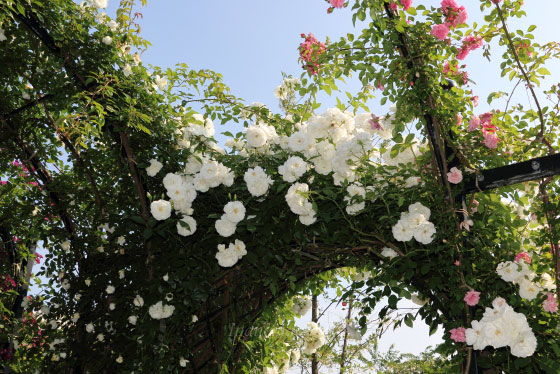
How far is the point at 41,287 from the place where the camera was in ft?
14.9

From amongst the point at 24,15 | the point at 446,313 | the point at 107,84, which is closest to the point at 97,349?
the point at 107,84

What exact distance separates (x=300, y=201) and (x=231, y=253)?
46 centimetres

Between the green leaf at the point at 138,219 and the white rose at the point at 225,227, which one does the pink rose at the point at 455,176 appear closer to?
the white rose at the point at 225,227

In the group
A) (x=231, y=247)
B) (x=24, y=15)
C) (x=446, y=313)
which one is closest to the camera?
(x=446, y=313)

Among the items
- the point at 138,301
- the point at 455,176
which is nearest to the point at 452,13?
the point at 455,176

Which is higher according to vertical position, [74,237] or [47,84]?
[47,84]

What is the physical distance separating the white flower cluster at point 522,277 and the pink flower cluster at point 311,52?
4.43 ft

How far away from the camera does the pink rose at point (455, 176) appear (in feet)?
7.04

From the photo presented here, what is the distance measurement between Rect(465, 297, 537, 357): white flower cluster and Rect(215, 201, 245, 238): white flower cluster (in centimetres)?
117

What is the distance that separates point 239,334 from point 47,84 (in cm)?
193

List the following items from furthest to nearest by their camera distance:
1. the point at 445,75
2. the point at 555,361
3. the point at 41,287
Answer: the point at 41,287 → the point at 445,75 → the point at 555,361

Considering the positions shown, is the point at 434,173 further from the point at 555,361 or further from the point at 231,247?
the point at 231,247

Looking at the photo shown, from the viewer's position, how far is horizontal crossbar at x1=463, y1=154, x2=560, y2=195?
→ 1999 millimetres

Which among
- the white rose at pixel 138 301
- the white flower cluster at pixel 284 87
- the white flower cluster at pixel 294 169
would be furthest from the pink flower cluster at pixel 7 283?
the white flower cluster at pixel 294 169
